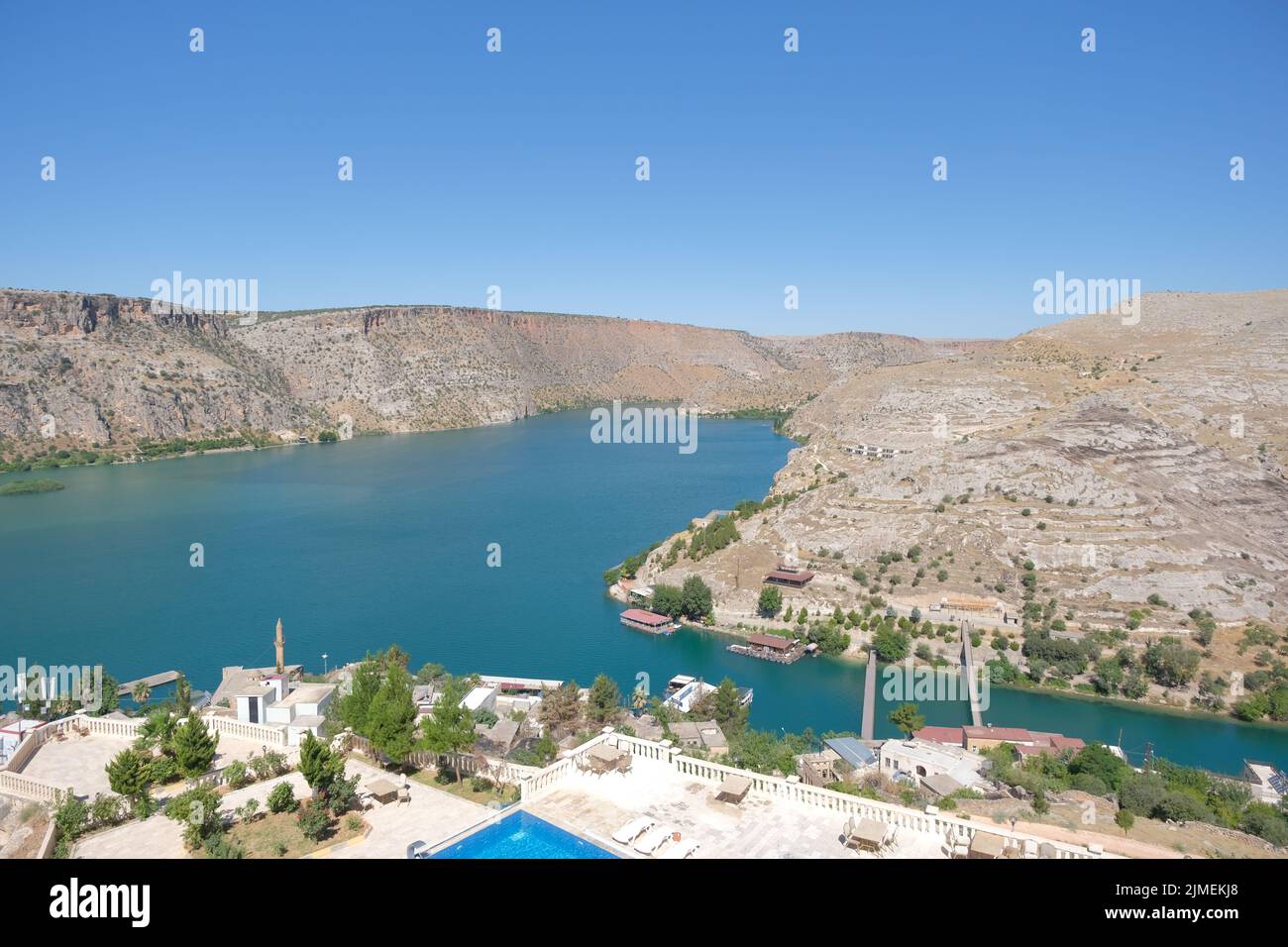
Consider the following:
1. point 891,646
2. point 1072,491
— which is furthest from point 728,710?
point 1072,491

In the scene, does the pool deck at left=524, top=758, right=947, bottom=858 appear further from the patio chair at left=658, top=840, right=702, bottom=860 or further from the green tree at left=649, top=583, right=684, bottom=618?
the green tree at left=649, top=583, right=684, bottom=618

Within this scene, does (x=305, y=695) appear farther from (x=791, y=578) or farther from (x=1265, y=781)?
(x=1265, y=781)

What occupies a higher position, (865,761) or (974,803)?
(974,803)

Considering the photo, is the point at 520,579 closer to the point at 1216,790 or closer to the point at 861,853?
the point at 1216,790

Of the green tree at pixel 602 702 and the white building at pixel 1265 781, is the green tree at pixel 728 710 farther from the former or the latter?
the white building at pixel 1265 781

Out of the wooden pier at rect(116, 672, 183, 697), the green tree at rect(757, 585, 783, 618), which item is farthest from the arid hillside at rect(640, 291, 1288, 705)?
the wooden pier at rect(116, 672, 183, 697)

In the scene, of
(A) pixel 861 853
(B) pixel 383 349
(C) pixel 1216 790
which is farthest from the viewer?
(B) pixel 383 349

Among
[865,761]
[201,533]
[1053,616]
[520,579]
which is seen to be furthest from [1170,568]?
[201,533]
